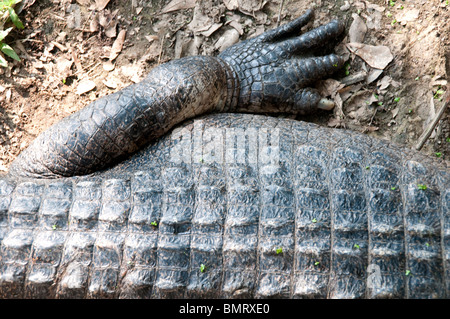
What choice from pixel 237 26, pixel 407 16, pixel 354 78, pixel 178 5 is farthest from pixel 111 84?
pixel 407 16

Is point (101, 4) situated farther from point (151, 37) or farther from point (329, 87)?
point (329, 87)

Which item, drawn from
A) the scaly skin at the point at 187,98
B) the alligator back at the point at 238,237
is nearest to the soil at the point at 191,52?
the scaly skin at the point at 187,98

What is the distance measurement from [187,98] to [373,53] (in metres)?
1.48

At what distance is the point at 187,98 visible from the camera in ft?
8.85

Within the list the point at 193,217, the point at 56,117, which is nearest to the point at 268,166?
the point at 193,217

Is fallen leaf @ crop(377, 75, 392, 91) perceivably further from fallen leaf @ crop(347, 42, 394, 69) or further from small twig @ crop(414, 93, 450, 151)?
small twig @ crop(414, 93, 450, 151)

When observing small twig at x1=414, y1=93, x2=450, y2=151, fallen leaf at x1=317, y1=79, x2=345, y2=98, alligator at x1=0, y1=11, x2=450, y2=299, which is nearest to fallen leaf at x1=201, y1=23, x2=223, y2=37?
fallen leaf at x1=317, y1=79, x2=345, y2=98

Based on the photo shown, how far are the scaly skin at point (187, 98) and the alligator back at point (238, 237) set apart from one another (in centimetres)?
35

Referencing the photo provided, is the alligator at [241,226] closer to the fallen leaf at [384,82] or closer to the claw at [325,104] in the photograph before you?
the claw at [325,104]
